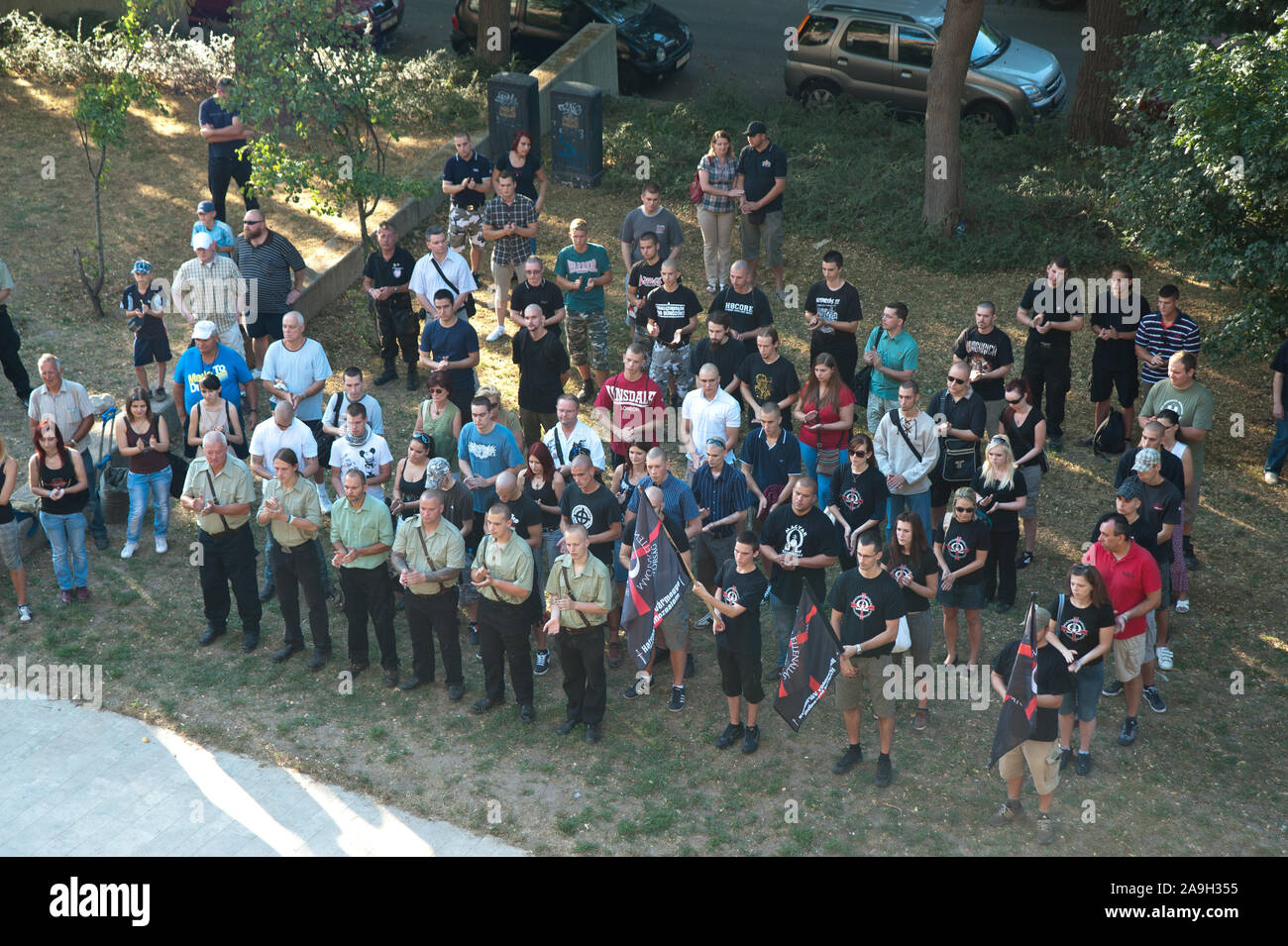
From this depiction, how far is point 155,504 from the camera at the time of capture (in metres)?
11.5

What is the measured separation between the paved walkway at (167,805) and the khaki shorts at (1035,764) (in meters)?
3.25

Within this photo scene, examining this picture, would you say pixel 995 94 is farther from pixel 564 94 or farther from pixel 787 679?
pixel 787 679

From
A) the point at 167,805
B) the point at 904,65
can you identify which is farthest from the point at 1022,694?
the point at 904,65

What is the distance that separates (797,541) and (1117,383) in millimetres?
4798

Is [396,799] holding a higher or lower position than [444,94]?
lower

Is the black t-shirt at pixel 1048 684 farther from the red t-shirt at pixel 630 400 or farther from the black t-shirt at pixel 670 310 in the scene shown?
the black t-shirt at pixel 670 310

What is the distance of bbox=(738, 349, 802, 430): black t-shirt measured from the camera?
11273 mm

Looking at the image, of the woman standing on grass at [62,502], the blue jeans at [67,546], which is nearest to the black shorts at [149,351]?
the woman standing on grass at [62,502]

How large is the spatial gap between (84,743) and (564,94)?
1101 centimetres

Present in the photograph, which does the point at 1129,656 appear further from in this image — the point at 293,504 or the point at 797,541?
the point at 293,504

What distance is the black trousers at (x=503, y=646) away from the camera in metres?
9.47

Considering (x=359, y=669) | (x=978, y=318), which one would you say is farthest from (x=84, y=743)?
(x=978, y=318)


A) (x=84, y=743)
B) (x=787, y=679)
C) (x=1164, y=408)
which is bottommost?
(x=84, y=743)

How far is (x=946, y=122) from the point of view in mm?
16297
